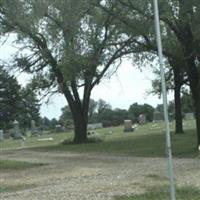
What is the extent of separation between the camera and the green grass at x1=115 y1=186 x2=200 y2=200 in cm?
1229

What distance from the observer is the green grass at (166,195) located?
12293mm

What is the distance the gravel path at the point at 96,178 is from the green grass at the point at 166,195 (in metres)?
0.39

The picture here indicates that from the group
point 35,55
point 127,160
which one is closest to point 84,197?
point 127,160

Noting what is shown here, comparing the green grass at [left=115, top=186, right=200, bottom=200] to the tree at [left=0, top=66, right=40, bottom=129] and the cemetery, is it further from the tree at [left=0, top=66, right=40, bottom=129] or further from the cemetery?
the tree at [left=0, top=66, right=40, bottom=129]

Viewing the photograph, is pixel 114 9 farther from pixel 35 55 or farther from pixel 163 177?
pixel 35 55

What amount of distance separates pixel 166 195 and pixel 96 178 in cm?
434

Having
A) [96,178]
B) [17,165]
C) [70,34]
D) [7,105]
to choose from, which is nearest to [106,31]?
[70,34]

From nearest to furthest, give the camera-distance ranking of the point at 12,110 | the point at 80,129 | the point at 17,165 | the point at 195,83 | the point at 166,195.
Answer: the point at 166,195, the point at 17,165, the point at 195,83, the point at 80,129, the point at 12,110

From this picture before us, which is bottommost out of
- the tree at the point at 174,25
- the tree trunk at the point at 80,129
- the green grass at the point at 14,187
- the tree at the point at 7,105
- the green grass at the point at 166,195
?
the green grass at the point at 166,195

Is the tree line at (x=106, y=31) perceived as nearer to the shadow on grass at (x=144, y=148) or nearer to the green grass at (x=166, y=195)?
the shadow on grass at (x=144, y=148)

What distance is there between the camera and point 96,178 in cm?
1670

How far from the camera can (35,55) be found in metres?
41.0

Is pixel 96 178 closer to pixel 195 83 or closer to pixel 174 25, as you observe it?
pixel 174 25

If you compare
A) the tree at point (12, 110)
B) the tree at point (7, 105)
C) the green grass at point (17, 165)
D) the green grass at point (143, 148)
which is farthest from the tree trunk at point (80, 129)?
the tree at point (12, 110)
